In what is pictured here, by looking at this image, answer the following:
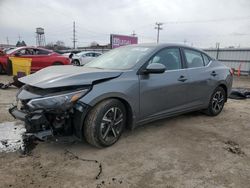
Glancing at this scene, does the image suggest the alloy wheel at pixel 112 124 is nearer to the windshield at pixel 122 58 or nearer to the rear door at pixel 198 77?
the windshield at pixel 122 58

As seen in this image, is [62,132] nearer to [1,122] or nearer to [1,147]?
[1,147]

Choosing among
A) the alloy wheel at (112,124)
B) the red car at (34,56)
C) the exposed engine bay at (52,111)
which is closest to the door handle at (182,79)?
the alloy wheel at (112,124)

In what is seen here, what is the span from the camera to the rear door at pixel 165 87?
12.5 ft

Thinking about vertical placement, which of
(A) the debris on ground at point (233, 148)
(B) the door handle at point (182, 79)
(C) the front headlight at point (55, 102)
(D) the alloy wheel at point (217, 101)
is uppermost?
(B) the door handle at point (182, 79)

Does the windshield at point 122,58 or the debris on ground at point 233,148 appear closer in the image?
the debris on ground at point 233,148

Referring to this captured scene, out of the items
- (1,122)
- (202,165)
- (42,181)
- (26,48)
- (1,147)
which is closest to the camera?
(42,181)

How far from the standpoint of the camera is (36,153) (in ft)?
10.8

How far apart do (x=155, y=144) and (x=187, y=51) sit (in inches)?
77.3

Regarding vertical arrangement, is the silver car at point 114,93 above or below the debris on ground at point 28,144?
above

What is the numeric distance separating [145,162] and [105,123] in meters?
0.75

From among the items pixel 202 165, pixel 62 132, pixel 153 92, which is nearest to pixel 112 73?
pixel 153 92

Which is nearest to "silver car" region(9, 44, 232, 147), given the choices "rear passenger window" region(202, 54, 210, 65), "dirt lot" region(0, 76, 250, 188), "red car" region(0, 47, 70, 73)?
"rear passenger window" region(202, 54, 210, 65)

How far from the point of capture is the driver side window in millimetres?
4089

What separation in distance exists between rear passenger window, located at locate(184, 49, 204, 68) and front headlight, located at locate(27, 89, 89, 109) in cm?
248
